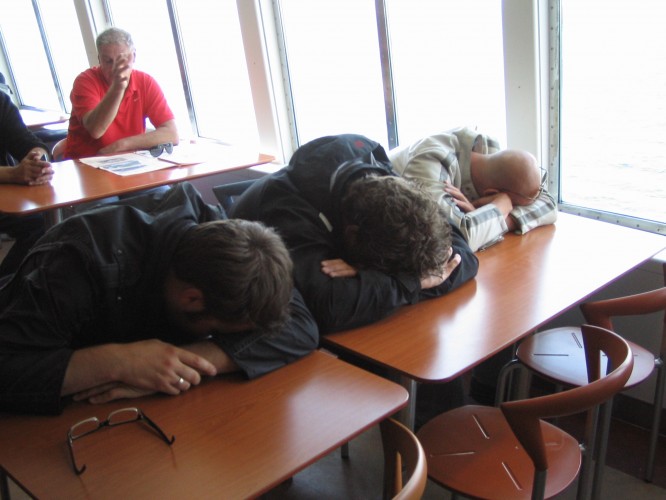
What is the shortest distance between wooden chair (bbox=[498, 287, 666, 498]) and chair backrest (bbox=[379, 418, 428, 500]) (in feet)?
1.90

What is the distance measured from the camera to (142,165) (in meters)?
3.02

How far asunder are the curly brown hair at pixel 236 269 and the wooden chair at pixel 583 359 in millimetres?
873

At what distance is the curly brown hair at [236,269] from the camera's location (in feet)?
3.84

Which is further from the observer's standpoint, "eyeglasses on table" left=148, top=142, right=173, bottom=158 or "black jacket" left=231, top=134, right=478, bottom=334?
"eyeglasses on table" left=148, top=142, right=173, bottom=158

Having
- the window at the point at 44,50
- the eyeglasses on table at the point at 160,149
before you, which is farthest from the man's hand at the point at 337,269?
the window at the point at 44,50

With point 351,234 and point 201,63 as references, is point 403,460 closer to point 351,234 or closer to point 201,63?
point 351,234

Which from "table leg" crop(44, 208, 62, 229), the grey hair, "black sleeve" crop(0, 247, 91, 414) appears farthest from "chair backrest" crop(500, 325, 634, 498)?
the grey hair

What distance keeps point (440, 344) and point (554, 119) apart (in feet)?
4.83

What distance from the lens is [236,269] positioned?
1.17 m

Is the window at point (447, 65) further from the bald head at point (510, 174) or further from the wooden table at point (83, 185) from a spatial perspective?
the wooden table at point (83, 185)

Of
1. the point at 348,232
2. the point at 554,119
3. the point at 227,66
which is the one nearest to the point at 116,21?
the point at 227,66

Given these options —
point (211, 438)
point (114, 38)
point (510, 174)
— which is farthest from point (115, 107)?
point (211, 438)

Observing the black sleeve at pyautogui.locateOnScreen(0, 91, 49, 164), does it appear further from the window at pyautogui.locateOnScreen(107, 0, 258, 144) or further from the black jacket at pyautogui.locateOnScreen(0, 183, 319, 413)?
the black jacket at pyautogui.locateOnScreen(0, 183, 319, 413)

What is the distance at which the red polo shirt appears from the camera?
133 inches
